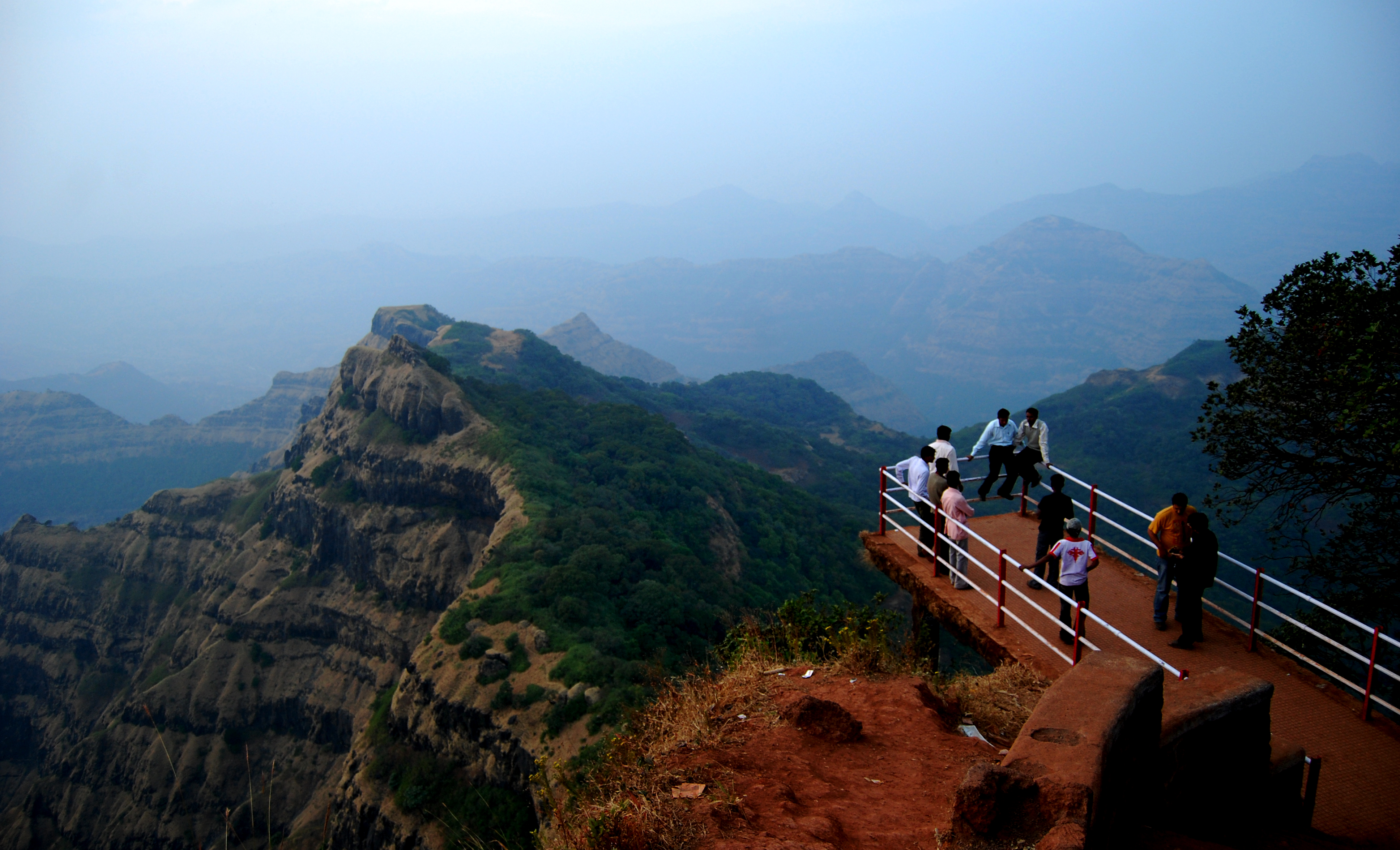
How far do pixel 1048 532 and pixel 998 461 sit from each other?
8.49ft

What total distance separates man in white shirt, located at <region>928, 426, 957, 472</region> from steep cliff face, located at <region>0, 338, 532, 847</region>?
78.2ft

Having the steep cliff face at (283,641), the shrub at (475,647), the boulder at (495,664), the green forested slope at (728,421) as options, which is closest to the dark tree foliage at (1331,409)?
the boulder at (495,664)

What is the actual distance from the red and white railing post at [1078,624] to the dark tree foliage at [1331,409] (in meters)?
6.25

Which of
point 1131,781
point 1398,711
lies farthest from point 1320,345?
point 1131,781

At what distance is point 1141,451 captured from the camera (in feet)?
273

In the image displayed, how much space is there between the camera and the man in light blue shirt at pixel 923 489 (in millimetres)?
11336

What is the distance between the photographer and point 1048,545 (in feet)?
33.4

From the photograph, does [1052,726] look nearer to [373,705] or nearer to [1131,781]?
[1131,781]

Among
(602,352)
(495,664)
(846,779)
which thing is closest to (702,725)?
(846,779)

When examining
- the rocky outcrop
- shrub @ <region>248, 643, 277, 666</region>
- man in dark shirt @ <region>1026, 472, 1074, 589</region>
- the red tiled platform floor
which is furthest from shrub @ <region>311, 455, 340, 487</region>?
the rocky outcrop

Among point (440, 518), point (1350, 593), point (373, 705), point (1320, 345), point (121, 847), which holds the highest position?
point (1320, 345)

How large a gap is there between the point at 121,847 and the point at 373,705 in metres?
18.0

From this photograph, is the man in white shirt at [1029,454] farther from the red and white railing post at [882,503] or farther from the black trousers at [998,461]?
the red and white railing post at [882,503]

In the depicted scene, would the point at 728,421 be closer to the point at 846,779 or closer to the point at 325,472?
the point at 325,472
